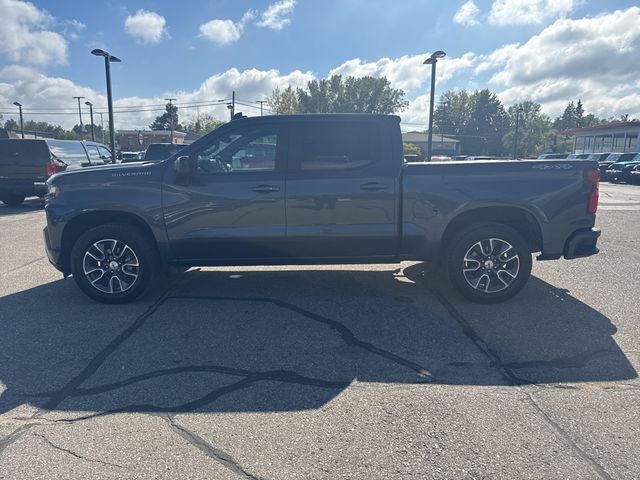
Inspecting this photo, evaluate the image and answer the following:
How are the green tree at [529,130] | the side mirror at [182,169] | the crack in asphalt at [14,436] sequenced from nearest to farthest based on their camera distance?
the crack in asphalt at [14,436] < the side mirror at [182,169] < the green tree at [529,130]

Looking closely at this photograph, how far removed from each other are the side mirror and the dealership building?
169ft

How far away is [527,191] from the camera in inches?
196

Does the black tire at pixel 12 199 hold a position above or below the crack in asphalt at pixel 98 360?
above

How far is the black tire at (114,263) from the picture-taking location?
16.7 ft

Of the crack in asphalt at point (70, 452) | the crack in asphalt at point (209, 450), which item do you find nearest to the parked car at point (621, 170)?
the crack in asphalt at point (209, 450)

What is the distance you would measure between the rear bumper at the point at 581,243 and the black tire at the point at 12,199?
50.0 ft

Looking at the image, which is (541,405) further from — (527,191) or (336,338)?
(527,191)

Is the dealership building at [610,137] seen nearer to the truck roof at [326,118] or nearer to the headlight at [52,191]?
the truck roof at [326,118]

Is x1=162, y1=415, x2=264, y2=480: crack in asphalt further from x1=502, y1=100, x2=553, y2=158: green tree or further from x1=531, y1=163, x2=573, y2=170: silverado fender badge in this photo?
x1=502, y1=100, x2=553, y2=158: green tree

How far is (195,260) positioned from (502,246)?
3.43 m

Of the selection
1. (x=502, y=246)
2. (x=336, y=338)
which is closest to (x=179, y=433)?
(x=336, y=338)

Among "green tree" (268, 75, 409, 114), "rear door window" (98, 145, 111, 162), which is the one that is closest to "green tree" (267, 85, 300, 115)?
"green tree" (268, 75, 409, 114)

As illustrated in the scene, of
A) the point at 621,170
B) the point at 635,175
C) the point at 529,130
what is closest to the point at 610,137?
the point at 621,170

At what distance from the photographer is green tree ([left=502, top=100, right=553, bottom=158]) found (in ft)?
352
